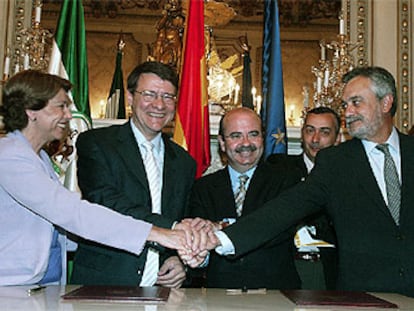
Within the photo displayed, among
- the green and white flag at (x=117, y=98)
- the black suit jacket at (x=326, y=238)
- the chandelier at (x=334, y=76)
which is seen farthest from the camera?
the green and white flag at (x=117, y=98)

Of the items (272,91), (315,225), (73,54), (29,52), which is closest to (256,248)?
(315,225)

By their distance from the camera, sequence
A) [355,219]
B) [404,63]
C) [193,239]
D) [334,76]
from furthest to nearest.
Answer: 1. [404,63]
2. [334,76]
3. [193,239]
4. [355,219]

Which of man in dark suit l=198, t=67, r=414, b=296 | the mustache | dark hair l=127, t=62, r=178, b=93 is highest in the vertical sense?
dark hair l=127, t=62, r=178, b=93

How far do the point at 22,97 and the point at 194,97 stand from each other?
6.68 ft

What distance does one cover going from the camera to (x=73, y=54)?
15.0 feet

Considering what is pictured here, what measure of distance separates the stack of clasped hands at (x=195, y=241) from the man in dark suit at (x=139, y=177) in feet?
0.26

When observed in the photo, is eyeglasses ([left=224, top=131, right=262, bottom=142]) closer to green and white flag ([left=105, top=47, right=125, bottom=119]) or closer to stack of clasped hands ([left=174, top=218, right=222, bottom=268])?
stack of clasped hands ([left=174, top=218, right=222, bottom=268])

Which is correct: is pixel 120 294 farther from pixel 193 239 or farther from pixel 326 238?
pixel 326 238

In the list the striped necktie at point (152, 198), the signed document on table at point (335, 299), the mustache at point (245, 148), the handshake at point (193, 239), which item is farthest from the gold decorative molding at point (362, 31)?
the signed document on table at point (335, 299)

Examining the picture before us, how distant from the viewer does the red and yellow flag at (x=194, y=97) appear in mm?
4469

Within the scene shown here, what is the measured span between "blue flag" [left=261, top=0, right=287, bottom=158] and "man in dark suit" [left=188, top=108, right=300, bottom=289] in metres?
1.41

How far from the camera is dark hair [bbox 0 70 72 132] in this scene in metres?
2.68

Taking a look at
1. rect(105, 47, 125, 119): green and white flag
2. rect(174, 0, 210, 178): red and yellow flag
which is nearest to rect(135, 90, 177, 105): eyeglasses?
rect(174, 0, 210, 178): red and yellow flag

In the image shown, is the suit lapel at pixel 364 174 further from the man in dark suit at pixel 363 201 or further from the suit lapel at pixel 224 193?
the suit lapel at pixel 224 193
